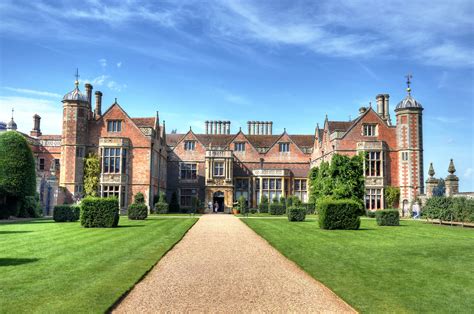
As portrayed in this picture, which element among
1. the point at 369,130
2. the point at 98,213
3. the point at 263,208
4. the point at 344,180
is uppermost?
the point at 369,130

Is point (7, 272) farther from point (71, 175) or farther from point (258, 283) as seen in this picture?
point (71, 175)

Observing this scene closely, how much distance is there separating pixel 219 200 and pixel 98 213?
2843 centimetres

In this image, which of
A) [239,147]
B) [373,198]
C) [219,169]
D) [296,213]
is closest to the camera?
[296,213]

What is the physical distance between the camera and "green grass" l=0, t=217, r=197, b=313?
22.4ft

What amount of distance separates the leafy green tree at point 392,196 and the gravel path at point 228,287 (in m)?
28.6

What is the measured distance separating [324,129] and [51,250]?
1446 inches

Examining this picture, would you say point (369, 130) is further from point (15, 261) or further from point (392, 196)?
point (15, 261)

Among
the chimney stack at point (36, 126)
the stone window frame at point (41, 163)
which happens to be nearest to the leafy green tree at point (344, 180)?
the stone window frame at point (41, 163)

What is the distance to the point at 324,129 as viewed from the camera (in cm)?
4538

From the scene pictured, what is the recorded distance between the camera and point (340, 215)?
67.6 ft

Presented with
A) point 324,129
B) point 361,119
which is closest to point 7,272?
point 361,119

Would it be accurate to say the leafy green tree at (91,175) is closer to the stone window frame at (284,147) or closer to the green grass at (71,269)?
the stone window frame at (284,147)

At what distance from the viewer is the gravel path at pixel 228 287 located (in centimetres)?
696

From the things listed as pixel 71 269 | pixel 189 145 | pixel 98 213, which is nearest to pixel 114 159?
pixel 189 145
